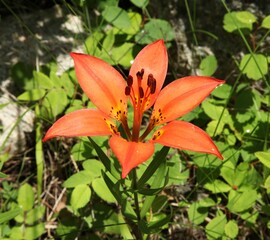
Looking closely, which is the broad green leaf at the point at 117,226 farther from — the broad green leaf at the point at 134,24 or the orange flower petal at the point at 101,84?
the broad green leaf at the point at 134,24

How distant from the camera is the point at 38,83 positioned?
2.19 meters

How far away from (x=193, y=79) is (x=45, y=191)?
3.57 ft

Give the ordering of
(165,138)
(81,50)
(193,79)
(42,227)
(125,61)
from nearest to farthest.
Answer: (165,138) < (193,79) < (42,227) < (125,61) < (81,50)

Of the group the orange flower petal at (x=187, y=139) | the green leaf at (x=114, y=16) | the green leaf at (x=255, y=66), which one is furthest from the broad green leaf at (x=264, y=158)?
the green leaf at (x=114, y=16)

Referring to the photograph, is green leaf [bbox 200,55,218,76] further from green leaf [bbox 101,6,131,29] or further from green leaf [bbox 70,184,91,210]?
green leaf [bbox 70,184,91,210]

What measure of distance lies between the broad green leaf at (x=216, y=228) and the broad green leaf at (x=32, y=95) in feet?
2.98

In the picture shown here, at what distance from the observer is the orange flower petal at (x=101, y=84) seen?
1402mm

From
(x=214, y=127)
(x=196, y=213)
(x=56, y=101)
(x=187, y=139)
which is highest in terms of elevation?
(x=187, y=139)

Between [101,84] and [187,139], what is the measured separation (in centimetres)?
33

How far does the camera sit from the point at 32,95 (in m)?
2.17

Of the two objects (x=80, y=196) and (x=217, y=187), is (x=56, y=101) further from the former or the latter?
(x=217, y=187)

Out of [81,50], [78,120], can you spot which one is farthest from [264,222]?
[81,50]

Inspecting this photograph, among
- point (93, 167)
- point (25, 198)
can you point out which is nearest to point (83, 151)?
point (93, 167)

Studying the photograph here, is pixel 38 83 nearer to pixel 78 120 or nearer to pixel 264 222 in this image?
pixel 78 120
